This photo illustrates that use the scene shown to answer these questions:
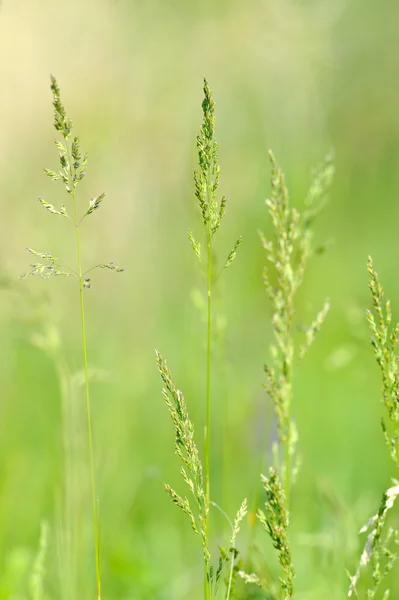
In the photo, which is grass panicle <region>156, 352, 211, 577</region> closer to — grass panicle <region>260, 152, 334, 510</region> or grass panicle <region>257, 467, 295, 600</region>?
grass panicle <region>257, 467, 295, 600</region>

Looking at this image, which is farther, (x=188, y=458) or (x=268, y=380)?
(x=268, y=380)

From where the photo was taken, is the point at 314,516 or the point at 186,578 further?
the point at 314,516

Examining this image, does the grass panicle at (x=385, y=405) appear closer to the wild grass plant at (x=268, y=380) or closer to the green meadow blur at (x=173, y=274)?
the wild grass plant at (x=268, y=380)

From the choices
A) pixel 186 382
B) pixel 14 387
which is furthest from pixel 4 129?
pixel 186 382

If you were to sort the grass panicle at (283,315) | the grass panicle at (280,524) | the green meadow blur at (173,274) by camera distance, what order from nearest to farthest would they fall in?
the grass panicle at (280,524) → the grass panicle at (283,315) → the green meadow blur at (173,274)

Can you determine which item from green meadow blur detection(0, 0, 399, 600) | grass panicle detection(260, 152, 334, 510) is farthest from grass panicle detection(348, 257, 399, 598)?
green meadow blur detection(0, 0, 399, 600)

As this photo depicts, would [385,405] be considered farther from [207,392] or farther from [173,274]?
[173,274]

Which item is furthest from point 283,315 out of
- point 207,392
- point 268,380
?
point 207,392

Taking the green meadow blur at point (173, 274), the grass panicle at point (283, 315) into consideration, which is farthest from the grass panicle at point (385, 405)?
the green meadow blur at point (173, 274)

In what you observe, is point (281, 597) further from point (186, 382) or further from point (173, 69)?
point (173, 69)
